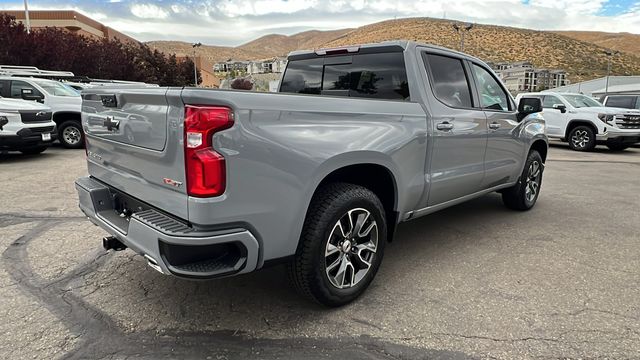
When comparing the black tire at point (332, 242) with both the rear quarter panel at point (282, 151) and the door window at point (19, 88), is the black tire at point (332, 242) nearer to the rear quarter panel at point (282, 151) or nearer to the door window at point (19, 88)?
the rear quarter panel at point (282, 151)

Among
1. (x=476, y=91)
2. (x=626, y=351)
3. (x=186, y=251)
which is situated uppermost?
(x=476, y=91)

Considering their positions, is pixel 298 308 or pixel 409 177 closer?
pixel 298 308

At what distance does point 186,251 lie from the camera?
2363mm

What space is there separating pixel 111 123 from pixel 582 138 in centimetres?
1399

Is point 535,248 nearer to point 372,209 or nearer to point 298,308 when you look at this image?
point 372,209

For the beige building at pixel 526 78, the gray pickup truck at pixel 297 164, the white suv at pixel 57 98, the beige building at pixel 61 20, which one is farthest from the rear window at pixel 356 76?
the beige building at pixel 61 20

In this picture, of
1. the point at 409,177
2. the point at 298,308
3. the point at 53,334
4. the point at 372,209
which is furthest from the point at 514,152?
the point at 53,334

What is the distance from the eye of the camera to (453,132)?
3.94 meters

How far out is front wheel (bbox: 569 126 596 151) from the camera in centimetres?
1305

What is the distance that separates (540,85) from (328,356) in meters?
63.6

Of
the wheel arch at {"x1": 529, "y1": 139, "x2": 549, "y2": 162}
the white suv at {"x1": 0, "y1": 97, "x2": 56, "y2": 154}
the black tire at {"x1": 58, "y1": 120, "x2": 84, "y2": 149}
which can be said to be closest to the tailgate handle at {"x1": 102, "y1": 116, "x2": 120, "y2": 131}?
the wheel arch at {"x1": 529, "y1": 139, "x2": 549, "y2": 162}

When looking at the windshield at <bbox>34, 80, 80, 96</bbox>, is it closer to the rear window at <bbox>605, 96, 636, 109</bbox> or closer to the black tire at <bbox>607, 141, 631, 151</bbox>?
the black tire at <bbox>607, 141, 631, 151</bbox>

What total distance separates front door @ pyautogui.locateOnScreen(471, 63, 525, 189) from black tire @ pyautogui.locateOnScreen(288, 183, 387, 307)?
1937mm

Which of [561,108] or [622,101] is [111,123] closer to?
[561,108]
